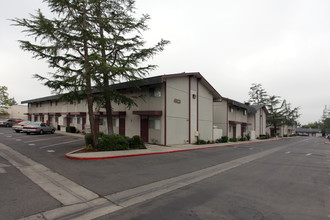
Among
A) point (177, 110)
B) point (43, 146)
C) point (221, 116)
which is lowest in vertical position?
point (43, 146)

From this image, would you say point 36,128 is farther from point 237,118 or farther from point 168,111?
point 237,118

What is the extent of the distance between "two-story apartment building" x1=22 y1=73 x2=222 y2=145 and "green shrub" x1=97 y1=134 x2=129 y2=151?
3.22 meters

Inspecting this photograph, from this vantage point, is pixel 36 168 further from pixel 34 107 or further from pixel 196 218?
pixel 34 107

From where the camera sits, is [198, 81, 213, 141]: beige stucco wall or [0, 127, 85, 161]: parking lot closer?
[0, 127, 85, 161]: parking lot

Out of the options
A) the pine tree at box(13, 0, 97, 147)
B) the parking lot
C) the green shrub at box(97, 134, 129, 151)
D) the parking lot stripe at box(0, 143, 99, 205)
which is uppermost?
the pine tree at box(13, 0, 97, 147)

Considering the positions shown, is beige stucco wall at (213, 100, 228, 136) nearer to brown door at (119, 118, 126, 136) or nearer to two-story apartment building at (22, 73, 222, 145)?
two-story apartment building at (22, 73, 222, 145)

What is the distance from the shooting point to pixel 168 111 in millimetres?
17891

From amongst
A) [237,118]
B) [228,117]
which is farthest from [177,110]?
[237,118]

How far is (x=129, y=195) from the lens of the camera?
18.1 ft

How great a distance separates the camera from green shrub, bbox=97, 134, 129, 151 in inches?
524

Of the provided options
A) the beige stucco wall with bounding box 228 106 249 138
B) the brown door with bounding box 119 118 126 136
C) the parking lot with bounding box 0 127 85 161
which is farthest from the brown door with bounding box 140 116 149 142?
the beige stucco wall with bounding box 228 106 249 138

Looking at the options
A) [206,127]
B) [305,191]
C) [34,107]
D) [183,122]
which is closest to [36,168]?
[305,191]

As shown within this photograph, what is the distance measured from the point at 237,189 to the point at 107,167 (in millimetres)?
5741

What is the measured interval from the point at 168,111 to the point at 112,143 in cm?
638
